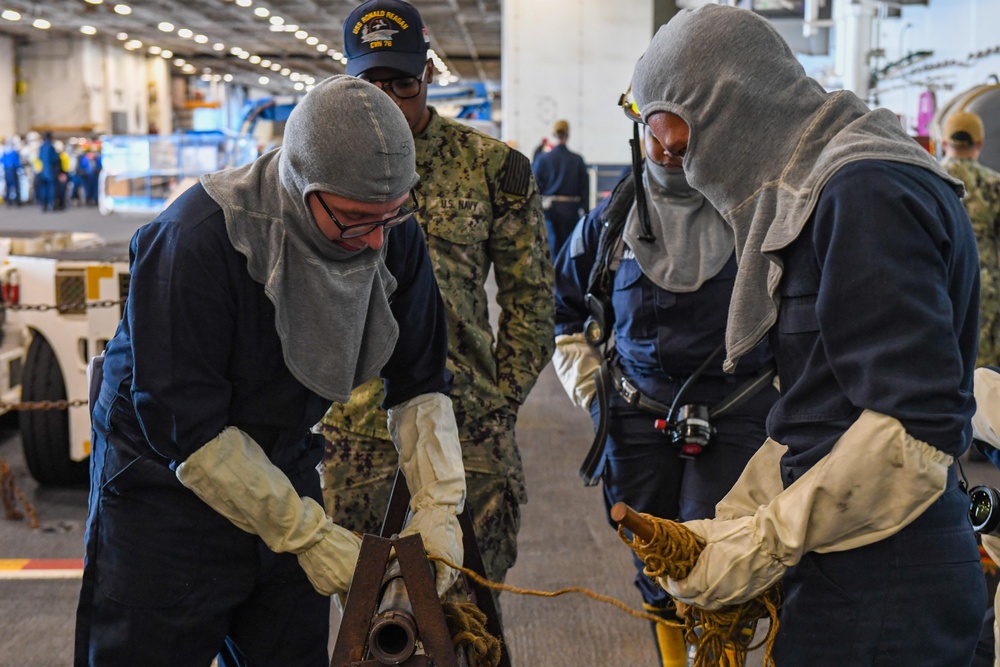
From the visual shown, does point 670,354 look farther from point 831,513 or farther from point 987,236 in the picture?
point 987,236

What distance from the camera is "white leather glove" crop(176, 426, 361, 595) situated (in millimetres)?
1849

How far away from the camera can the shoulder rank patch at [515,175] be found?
114 inches

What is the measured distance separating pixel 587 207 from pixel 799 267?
381 inches

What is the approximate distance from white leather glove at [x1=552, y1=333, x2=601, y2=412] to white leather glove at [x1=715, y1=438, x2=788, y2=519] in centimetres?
114

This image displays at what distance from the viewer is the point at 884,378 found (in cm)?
153

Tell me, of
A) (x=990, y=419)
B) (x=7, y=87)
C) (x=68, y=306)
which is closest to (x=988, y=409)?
(x=990, y=419)

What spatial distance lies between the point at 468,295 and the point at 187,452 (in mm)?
1152

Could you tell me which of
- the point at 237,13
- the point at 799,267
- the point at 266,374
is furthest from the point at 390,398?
the point at 237,13

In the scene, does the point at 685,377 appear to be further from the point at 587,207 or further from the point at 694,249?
the point at 587,207

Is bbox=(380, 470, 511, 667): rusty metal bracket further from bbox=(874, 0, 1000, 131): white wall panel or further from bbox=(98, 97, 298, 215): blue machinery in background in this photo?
bbox=(98, 97, 298, 215): blue machinery in background

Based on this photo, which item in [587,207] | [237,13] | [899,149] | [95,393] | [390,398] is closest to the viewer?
[899,149]

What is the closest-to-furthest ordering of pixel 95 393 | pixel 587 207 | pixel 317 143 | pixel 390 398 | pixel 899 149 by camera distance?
pixel 899 149, pixel 317 143, pixel 95 393, pixel 390 398, pixel 587 207

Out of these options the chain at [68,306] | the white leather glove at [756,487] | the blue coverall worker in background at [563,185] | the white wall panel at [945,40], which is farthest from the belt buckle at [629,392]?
the blue coverall worker in background at [563,185]

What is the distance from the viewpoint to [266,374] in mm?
1965
